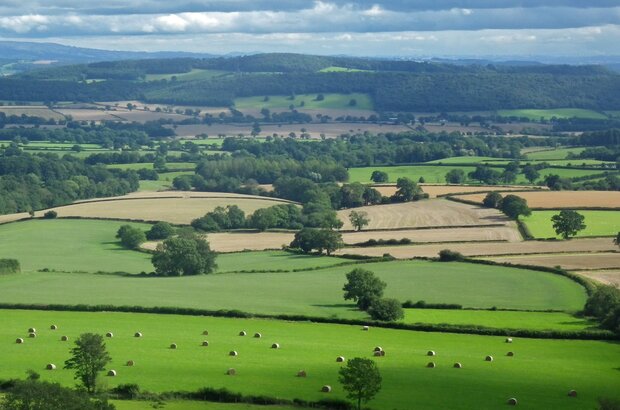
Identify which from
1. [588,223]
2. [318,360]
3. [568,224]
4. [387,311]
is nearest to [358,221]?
[568,224]

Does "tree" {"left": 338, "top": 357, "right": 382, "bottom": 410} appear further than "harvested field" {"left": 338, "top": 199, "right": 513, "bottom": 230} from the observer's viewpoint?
No

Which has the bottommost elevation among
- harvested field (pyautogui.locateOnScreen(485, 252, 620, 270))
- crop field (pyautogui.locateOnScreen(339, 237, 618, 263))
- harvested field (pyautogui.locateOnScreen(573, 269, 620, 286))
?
crop field (pyautogui.locateOnScreen(339, 237, 618, 263))

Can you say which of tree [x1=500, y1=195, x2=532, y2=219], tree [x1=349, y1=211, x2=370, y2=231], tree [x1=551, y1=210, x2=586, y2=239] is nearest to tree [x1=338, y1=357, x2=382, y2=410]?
tree [x1=551, y1=210, x2=586, y2=239]

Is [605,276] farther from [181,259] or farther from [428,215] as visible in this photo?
[428,215]

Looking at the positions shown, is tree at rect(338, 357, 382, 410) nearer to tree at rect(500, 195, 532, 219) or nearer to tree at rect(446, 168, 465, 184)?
tree at rect(500, 195, 532, 219)

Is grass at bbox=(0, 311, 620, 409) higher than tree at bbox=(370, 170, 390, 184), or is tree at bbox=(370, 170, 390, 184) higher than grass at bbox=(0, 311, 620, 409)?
grass at bbox=(0, 311, 620, 409)

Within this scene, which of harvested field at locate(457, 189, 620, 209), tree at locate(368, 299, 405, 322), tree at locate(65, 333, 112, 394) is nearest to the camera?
tree at locate(65, 333, 112, 394)

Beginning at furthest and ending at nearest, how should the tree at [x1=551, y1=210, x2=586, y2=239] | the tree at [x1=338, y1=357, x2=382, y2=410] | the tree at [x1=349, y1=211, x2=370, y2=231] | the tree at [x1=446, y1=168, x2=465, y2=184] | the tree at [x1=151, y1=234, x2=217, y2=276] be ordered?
the tree at [x1=446, y1=168, x2=465, y2=184], the tree at [x1=349, y1=211, x2=370, y2=231], the tree at [x1=551, y1=210, x2=586, y2=239], the tree at [x1=151, y1=234, x2=217, y2=276], the tree at [x1=338, y1=357, x2=382, y2=410]

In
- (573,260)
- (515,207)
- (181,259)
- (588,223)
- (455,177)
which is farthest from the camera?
(455,177)
